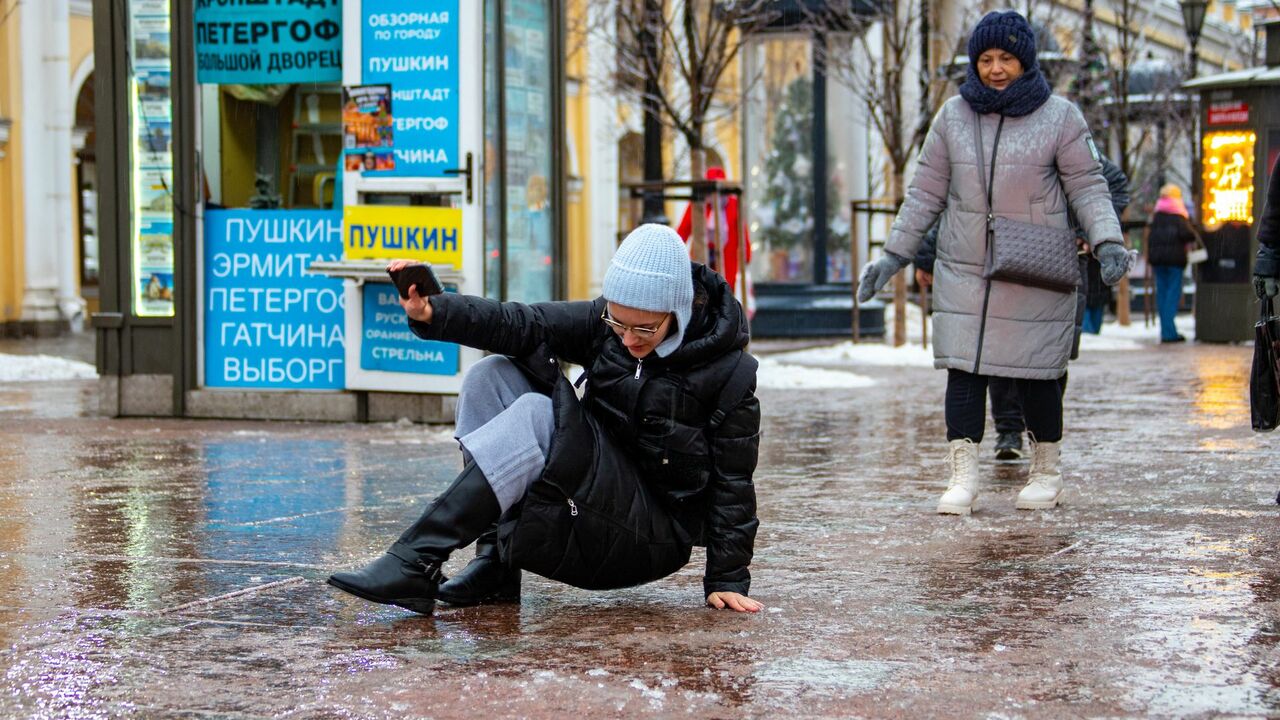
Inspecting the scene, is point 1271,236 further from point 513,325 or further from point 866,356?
point 866,356

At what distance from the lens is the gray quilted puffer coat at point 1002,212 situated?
6375 mm

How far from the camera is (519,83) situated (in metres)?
10.0

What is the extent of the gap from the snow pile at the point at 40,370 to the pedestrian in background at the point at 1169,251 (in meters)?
11.0

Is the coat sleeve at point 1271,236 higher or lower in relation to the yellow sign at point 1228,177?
lower

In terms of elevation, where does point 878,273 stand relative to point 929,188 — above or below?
below

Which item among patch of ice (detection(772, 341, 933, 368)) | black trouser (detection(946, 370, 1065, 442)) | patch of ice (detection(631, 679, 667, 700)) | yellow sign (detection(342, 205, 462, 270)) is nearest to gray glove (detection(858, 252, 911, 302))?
black trouser (detection(946, 370, 1065, 442))

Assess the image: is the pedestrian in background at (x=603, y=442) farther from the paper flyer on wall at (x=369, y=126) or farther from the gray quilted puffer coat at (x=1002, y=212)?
the paper flyer on wall at (x=369, y=126)

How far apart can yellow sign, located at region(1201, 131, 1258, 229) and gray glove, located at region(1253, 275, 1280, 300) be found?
505 inches

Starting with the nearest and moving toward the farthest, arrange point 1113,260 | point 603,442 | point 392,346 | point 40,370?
point 603,442, point 1113,260, point 392,346, point 40,370

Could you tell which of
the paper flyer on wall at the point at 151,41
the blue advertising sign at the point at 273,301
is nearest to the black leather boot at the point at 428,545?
the blue advertising sign at the point at 273,301

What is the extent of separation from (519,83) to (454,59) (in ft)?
2.12

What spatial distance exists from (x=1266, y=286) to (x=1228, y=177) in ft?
43.0

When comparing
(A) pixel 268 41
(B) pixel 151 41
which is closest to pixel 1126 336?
(A) pixel 268 41

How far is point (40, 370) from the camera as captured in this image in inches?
571
